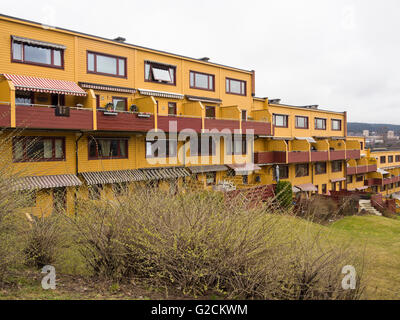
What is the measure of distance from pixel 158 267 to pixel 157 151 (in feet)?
55.1

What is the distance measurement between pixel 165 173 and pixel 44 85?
32.0 feet

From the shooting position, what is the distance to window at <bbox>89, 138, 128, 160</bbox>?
20719 mm

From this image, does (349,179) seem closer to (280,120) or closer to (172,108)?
(280,120)

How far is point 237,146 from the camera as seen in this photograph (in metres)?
30.3

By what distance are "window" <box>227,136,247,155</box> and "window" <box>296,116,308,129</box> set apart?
10110mm

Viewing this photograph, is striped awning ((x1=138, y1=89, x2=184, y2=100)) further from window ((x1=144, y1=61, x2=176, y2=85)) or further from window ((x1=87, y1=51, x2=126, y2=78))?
window ((x1=87, y1=51, x2=126, y2=78))

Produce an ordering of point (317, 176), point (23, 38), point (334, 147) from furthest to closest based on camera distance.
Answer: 1. point (334, 147)
2. point (317, 176)
3. point (23, 38)

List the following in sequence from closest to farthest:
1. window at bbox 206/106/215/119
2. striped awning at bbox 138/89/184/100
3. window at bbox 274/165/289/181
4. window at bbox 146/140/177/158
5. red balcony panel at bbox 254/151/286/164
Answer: striped awning at bbox 138/89/184/100 → window at bbox 146/140/177/158 → window at bbox 206/106/215/119 → red balcony panel at bbox 254/151/286/164 → window at bbox 274/165/289/181

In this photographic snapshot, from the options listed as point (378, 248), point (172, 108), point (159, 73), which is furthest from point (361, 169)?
point (159, 73)

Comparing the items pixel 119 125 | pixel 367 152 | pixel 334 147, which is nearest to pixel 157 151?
pixel 119 125

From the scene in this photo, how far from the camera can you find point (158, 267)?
7.86 meters

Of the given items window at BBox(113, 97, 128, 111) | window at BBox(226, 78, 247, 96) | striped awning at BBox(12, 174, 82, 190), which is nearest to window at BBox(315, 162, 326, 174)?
window at BBox(226, 78, 247, 96)

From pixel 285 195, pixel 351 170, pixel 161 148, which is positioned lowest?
pixel 285 195
